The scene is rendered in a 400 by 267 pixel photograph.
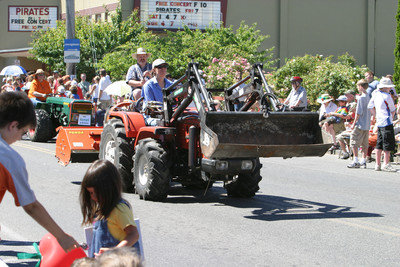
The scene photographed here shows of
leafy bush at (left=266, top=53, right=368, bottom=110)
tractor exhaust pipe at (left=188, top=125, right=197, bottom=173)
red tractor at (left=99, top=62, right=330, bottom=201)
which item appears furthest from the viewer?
leafy bush at (left=266, top=53, right=368, bottom=110)

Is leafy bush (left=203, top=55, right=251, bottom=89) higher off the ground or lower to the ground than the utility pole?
lower

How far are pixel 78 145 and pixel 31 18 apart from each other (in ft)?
107

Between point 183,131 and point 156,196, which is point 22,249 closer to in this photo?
point 156,196

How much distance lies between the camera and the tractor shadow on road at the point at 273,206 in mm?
9336

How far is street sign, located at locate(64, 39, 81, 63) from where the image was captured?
84.1 ft

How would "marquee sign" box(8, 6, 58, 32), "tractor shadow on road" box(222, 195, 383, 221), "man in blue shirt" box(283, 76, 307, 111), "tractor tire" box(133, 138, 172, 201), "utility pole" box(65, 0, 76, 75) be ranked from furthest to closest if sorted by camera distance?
"marquee sign" box(8, 6, 58, 32) < "utility pole" box(65, 0, 76, 75) < "man in blue shirt" box(283, 76, 307, 111) < "tractor tire" box(133, 138, 172, 201) < "tractor shadow on road" box(222, 195, 383, 221)

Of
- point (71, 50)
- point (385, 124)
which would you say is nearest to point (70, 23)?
point (71, 50)

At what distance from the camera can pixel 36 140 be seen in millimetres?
19969

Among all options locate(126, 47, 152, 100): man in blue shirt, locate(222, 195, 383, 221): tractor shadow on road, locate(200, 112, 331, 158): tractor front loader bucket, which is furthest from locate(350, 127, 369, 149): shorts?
locate(200, 112, 331, 158): tractor front loader bucket

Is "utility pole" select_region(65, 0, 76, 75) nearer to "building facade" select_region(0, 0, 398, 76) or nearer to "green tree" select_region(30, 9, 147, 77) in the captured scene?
"green tree" select_region(30, 9, 147, 77)

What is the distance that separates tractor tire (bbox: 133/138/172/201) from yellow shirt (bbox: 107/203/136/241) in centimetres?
545

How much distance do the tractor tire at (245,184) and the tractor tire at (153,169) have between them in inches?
42.9

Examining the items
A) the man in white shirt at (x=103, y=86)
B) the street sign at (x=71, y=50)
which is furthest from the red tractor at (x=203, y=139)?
the street sign at (x=71, y=50)

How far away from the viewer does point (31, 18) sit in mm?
42719
